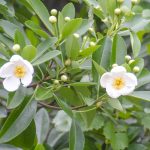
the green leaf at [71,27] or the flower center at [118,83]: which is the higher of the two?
the green leaf at [71,27]

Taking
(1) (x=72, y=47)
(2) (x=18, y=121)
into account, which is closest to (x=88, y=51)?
(1) (x=72, y=47)

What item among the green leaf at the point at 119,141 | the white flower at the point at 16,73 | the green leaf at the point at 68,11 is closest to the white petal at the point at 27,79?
the white flower at the point at 16,73

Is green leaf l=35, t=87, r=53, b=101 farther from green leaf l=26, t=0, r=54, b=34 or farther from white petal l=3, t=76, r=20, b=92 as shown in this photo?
green leaf l=26, t=0, r=54, b=34

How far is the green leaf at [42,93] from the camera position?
4.29 feet

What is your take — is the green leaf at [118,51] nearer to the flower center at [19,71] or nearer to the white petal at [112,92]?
the white petal at [112,92]

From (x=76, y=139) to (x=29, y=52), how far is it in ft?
1.16

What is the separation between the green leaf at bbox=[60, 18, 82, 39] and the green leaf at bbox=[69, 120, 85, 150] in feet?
1.04

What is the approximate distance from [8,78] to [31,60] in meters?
0.08

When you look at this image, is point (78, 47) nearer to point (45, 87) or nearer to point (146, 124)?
point (45, 87)

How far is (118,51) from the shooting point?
1.39 meters

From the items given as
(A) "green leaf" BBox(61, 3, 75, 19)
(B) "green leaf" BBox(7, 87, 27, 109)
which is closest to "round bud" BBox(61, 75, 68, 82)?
(B) "green leaf" BBox(7, 87, 27, 109)

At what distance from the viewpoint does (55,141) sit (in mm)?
2137

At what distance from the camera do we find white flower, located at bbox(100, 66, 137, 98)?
49.7 inches

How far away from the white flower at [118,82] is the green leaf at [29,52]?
0.64 feet
